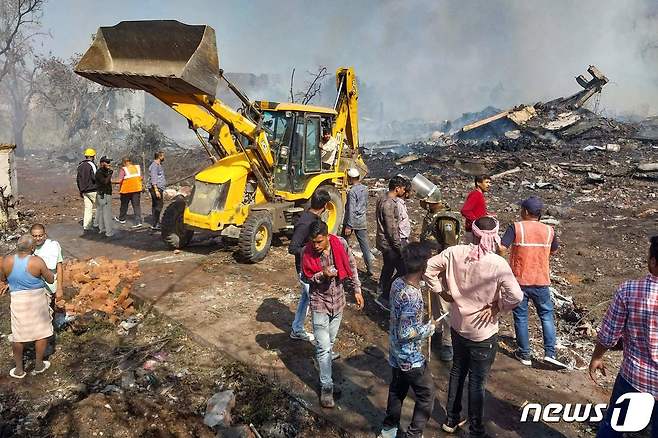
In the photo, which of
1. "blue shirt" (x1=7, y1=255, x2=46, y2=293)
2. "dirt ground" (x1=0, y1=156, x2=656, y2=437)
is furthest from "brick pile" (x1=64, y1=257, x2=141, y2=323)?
"blue shirt" (x1=7, y1=255, x2=46, y2=293)

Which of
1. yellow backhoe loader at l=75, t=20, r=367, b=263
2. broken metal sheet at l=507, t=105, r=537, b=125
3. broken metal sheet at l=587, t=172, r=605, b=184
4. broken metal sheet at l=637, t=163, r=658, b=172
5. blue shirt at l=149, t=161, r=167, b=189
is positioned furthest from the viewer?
broken metal sheet at l=507, t=105, r=537, b=125

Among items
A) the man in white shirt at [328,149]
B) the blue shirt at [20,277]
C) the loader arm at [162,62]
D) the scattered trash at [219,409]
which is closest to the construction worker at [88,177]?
the loader arm at [162,62]

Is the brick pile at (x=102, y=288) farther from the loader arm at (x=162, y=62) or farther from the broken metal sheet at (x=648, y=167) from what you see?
the broken metal sheet at (x=648, y=167)

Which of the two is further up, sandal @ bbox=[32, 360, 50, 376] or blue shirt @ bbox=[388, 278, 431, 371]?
blue shirt @ bbox=[388, 278, 431, 371]

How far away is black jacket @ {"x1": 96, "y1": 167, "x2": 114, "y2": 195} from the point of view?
8.16 metres

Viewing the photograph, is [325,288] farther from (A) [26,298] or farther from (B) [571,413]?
(A) [26,298]

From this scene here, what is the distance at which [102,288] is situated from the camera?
4.88 m

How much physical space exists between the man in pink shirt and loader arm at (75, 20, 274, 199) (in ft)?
13.2

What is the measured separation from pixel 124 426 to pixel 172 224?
4755mm

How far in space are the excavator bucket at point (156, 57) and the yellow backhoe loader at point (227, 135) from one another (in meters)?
0.01

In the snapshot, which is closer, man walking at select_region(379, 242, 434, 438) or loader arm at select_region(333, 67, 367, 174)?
man walking at select_region(379, 242, 434, 438)

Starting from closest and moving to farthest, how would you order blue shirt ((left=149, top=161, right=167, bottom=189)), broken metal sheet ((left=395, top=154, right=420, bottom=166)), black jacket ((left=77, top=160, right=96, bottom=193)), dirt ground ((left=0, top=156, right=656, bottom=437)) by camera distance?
1. dirt ground ((left=0, top=156, right=656, bottom=437))
2. black jacket ((left=77, top=160, right=96, bottom=193))
3. blue shirt ((left=149, top=161, right=167, bottom=189))
4. broken metal sheet ((left=395, top=154, right=420, bottom=166))

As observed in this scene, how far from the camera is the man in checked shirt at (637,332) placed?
2.37 metres

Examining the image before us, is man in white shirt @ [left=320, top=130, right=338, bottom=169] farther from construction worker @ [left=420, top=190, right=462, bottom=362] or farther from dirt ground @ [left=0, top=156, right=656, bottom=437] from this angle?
construction worker @ [left=420, top=190, right=462, bottom=362]
